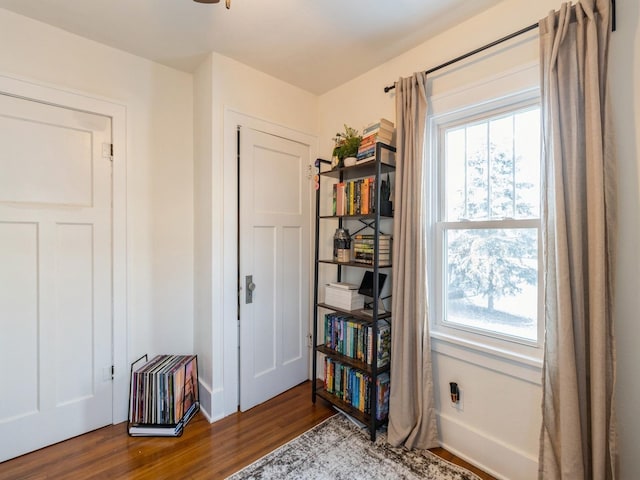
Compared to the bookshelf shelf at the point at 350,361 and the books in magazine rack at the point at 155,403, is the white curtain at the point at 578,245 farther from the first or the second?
the books in magazine rack at the point at 155,403

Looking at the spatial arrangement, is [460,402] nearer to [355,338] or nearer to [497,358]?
[497,358]

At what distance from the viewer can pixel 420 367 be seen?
1878mm

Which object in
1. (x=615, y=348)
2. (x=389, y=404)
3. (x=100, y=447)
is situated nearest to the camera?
(x=615, y=348)

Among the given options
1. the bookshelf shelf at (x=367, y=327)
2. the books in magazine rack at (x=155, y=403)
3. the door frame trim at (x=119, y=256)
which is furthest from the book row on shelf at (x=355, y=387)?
the door frame trim at (x=119, y=256)

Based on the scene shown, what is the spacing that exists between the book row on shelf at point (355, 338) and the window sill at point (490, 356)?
307 mm

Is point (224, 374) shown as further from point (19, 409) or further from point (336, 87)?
point (336, 87)

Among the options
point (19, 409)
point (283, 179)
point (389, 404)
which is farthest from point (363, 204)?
point (19, 409)

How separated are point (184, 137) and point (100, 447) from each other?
2.15m

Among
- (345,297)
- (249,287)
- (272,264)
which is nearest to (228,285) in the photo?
(249,287)

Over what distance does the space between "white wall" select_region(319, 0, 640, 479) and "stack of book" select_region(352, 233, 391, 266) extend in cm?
65

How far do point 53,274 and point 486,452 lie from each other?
109 inches

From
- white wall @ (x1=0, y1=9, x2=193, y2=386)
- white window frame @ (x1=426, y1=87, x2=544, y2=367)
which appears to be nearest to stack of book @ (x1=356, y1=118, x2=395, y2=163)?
white window frame @ (x1=426, y1=87, x2=544, y2=367)

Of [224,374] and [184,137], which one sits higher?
[184,137]

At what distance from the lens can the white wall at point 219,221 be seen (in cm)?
218
